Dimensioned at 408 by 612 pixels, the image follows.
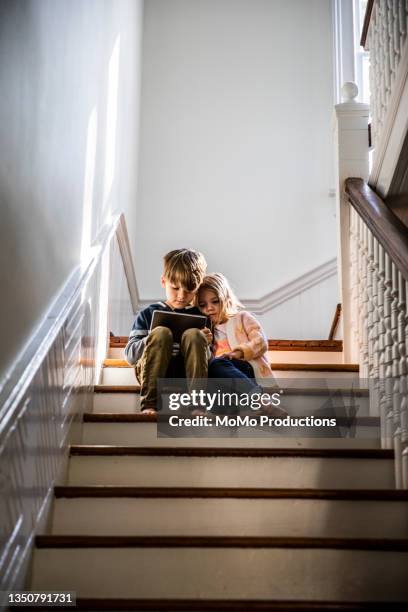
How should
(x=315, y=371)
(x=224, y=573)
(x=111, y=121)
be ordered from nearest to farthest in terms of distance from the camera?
(x=224, y=573) → (x=315, y=371) → (x=111, y=121)

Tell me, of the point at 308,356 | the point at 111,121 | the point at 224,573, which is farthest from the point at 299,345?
the point at 224,573

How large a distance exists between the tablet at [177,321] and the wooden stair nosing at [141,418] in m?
0.33

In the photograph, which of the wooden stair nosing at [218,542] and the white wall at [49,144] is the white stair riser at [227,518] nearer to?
the wooden stair nosing at [218,542]

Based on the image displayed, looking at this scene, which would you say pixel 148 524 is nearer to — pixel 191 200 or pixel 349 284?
pixel 349 284

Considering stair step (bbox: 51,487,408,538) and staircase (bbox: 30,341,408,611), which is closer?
staircase (bbox: 30,341,408,611)

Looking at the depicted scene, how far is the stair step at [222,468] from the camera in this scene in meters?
2.83

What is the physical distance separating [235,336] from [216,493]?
0.94 meters

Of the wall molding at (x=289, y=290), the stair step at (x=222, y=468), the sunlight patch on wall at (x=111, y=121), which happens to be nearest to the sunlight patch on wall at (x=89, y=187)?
the sunlight patch on wall at (x=111, y=121)

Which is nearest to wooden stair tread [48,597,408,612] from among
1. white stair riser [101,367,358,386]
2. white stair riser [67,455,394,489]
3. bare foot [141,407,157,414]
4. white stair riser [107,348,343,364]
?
white stair riser [67,455,394,489]

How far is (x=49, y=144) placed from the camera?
2.83 m

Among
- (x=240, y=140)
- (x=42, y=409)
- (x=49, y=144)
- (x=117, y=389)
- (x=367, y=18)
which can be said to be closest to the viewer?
(x=42, y=409)

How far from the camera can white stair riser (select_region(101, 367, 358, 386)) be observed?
3.69 meters

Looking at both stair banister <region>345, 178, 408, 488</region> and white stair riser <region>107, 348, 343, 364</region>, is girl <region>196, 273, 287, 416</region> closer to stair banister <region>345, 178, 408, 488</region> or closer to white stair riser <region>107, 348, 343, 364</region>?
stair banister <region>345, 178, 408, 488</region>

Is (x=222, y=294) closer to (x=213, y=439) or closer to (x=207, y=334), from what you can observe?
(x=207, y=334)
